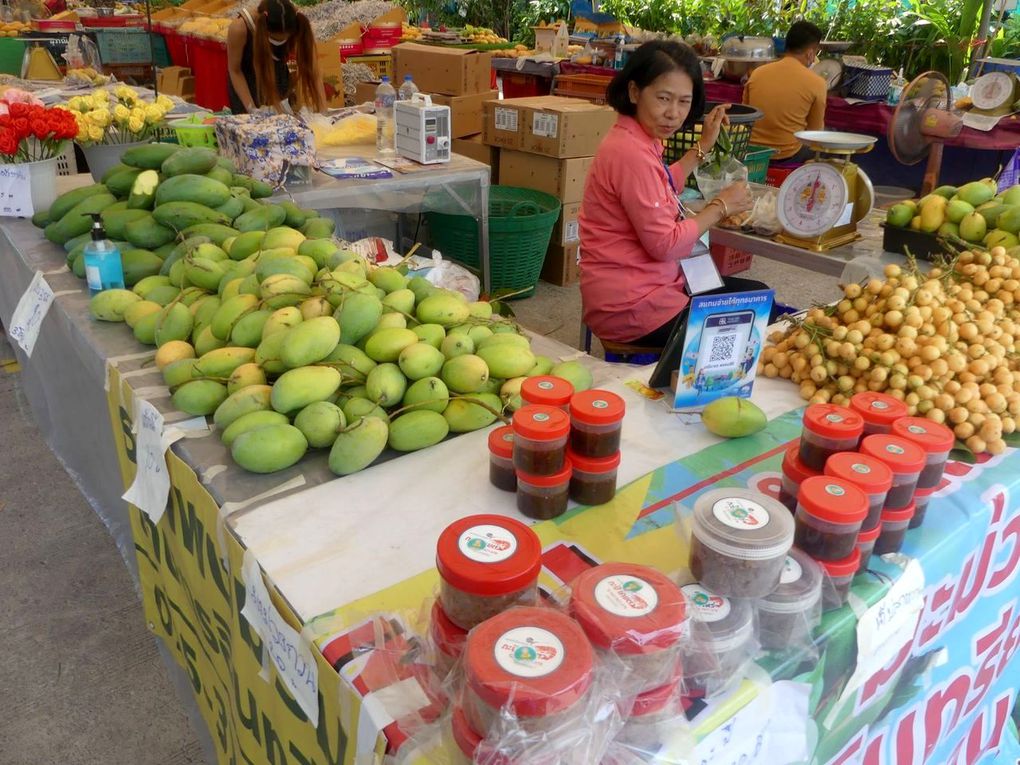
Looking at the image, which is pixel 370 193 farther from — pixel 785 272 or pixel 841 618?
pixel 785 272

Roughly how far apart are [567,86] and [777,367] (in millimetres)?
5292

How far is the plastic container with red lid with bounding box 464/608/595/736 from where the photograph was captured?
2.12 feet

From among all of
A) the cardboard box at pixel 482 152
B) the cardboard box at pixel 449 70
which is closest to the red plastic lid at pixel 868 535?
the cardboard box at pixel 482 152

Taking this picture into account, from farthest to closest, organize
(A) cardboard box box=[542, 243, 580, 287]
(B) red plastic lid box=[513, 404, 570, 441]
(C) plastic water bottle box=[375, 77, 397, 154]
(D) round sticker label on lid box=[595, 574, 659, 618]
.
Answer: (A) cardboard box box=[542, 243, 580, 287]
(C) plastic water bottle box=[375, 77, 397, 154]
(B) red plastic lid box=[513, 404, 570, 441]
(D) round sticker label on lid box=[595, 574, 659, 618]

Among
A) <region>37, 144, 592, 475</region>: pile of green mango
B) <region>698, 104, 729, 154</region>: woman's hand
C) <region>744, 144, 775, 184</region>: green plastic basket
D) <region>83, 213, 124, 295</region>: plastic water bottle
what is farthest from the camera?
→ <region>744, 144, 775, 184</region>: green plastic basket

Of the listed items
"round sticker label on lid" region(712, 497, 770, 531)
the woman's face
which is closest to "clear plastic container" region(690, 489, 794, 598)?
"round sticker label on lid" region(712, 497, 770, 531)

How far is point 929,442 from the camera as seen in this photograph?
1117 mm

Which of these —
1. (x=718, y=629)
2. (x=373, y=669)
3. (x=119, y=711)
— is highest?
(x=718, y=629)

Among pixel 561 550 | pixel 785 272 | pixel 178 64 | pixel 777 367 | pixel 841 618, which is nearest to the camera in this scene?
pixel 841 618

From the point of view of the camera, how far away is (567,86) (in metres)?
6.33

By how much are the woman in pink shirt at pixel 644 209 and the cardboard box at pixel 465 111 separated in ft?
10.9

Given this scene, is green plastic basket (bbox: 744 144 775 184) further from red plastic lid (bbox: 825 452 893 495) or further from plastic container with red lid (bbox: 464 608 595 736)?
plastic container with red lid (bbox: 464 608 595 736)

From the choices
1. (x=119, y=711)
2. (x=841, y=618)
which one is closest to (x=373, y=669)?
(x=841, y=618)

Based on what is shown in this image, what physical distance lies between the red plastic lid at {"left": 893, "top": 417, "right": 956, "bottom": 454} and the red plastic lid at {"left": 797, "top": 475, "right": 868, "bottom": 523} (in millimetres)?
244
